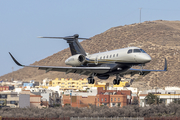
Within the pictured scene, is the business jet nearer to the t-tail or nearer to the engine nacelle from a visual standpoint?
the engine nacelle

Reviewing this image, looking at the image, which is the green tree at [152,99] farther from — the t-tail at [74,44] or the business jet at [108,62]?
the business jet at [108,62]

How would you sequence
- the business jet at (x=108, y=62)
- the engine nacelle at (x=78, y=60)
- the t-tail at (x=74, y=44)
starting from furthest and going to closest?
1. the t-tail at (x=74, y=44)
2. the engine nacelle at (x=78, y=60)
3. the business jet at (x=108, y=62)

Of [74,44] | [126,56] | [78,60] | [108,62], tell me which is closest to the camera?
Result: [126,56]

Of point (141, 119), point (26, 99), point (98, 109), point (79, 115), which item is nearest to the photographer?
point (141, 119)

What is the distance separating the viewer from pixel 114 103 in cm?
11031

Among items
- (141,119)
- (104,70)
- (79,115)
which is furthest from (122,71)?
(79,115)

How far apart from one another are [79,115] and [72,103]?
25132 millimetres

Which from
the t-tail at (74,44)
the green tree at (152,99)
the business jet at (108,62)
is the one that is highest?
the t-tail at (74,44)

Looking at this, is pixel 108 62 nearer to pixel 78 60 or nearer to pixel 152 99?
pixel 78 60

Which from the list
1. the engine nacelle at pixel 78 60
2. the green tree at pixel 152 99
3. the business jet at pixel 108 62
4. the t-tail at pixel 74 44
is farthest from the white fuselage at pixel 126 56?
the green tree at pixel 152 99

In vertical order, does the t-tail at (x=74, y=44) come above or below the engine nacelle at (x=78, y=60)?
above

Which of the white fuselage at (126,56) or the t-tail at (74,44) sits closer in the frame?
the white fuselage at (126,56)

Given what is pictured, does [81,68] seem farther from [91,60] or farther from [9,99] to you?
[9,99]

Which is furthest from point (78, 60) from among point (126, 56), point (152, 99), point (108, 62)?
point (152, 99)
